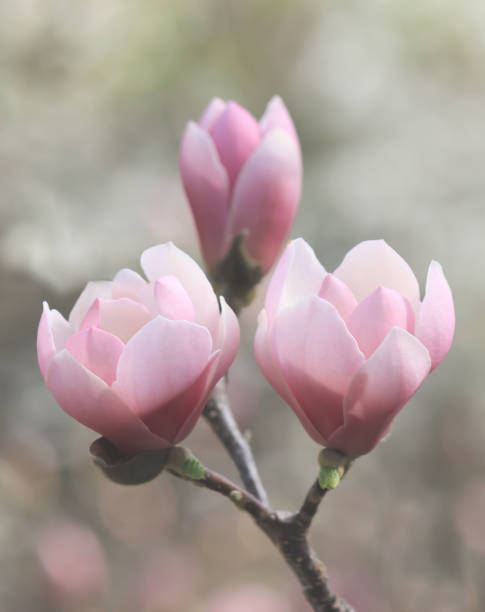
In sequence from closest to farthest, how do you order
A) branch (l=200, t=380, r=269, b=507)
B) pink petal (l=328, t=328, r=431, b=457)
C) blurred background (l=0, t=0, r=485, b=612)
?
pink petal (l=328, t=328, r=431, b=457) < branch (l=200, t=380, r=269, b=507) < blurred background (l=0, t=0, r=485, b=612)

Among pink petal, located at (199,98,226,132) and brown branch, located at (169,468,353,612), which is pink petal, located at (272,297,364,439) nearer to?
brown branch, located at (169,468,353,612)

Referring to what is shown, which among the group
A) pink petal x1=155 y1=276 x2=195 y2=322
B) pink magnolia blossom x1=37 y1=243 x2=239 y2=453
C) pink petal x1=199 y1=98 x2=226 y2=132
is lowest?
pink magnolia blossom x1=37 y1=243 x2=239 y2=453

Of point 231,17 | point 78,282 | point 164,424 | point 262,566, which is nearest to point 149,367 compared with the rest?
point 164,424

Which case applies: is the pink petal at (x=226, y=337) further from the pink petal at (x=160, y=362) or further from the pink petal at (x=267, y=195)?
the pink petal at (x=267, y=195)

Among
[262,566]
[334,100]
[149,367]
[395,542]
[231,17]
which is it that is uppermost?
[149,367]

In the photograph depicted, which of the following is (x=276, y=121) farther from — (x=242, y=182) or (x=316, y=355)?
(x=316, y=355)

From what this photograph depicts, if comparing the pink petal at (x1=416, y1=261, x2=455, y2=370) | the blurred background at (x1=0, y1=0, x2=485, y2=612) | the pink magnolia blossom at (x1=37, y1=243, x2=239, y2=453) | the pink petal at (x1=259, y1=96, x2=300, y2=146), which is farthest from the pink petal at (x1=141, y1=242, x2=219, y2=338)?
the blurred background at (x1=0, y1=0, x2=485, y2=612)

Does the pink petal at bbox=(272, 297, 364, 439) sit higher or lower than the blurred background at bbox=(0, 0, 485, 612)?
higher

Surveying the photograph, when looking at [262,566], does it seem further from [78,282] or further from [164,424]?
[164,424]
